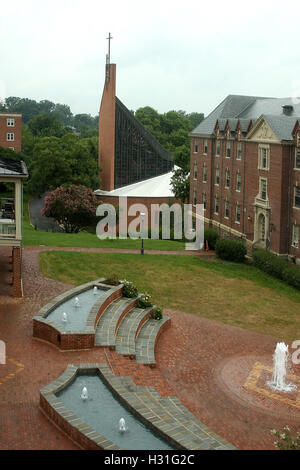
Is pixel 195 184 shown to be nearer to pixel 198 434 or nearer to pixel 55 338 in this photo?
pixel 55 338

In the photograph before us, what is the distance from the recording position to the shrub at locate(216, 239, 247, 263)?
40625mm

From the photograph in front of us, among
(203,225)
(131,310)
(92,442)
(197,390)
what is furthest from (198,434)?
(203,225)

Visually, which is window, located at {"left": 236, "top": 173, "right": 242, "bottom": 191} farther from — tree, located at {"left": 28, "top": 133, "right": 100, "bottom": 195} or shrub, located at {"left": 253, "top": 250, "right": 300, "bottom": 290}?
tree, located at {"left": 28, "top": 133, "right": 100, "bottom": 195}

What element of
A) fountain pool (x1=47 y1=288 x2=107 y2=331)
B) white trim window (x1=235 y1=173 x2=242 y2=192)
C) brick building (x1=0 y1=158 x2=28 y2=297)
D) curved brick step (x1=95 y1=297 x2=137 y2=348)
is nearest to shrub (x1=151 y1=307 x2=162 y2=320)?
curved brick step (x1=95 y1=297 x2=137 y2=348)

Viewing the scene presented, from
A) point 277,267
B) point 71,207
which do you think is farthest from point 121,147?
point 277,267

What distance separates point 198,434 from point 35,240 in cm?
Answer: 2959

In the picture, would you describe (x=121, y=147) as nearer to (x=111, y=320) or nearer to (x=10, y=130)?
(x=10, y=130)

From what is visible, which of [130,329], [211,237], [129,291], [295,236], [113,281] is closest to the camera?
[130,329]

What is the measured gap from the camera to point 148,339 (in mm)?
21609

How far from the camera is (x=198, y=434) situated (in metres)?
13.1

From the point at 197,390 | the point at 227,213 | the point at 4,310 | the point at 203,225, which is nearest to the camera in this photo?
the point at 197,390

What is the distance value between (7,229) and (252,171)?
924 inches

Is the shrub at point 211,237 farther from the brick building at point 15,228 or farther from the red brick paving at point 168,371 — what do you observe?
the brick building at point 15,228

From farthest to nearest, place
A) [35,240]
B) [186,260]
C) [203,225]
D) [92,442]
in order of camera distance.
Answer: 1. [203,225]
2. [35,240]
3. [186,260]
4. [92,442]
